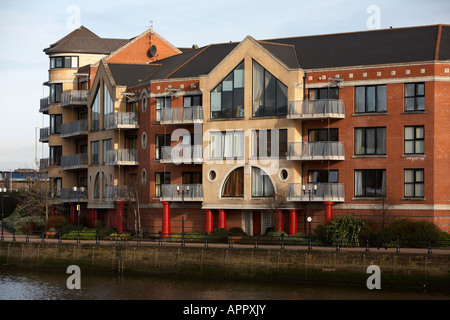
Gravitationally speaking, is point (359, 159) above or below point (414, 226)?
above

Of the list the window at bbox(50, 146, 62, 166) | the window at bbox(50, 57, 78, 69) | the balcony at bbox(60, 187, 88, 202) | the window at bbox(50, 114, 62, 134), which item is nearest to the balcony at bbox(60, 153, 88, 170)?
the balcony at bbox(60, 187, 88, 202)

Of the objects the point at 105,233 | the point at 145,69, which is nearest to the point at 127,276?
the point at 105,233

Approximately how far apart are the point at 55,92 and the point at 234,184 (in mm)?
26052

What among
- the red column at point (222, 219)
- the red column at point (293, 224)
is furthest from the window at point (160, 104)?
the red column at point (293, 224)

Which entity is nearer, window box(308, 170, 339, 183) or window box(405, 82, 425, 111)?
window box(405, 82, 425, 111)

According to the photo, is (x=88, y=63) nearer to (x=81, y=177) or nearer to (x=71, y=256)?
(x=81, y=177)

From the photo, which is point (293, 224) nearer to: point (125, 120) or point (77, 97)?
point (125, 120)

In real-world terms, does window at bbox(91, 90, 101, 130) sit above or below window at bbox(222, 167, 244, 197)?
above

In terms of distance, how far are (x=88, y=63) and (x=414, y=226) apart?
123 ft

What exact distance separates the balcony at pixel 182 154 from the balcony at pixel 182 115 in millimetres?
1709

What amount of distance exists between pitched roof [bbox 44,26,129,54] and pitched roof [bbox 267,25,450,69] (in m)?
24.0

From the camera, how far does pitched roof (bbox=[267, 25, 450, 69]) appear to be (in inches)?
1977

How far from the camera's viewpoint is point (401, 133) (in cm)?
4925

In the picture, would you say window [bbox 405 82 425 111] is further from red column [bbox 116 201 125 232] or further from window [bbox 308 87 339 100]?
red column [bbox 116 201 125 232]
